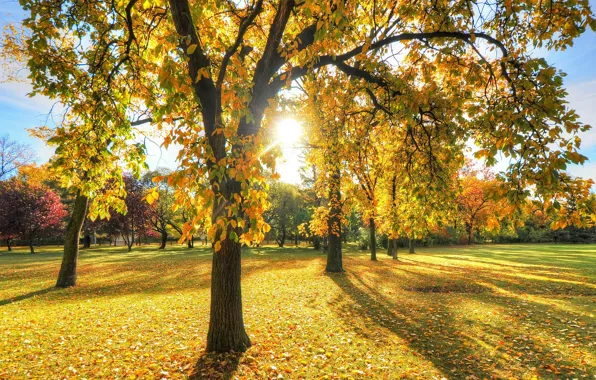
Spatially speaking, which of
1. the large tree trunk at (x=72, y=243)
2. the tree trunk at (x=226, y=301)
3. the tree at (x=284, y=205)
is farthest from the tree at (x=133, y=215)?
the tree trunk at (x=226, y=301)

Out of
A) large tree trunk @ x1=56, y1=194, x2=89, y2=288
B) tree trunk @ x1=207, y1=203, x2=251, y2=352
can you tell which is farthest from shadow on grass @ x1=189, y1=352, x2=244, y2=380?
large tree trunk @ x1=56, y1=194, x2=89, y2=288

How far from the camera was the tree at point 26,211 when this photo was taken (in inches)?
1293

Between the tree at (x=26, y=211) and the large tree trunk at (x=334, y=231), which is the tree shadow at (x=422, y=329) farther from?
the tree at (x=26, y=211)

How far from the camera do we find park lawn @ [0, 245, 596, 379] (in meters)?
5.18

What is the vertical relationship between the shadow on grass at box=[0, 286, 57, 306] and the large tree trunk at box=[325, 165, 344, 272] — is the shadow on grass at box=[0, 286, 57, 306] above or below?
below

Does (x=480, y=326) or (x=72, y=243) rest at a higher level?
(x=72, y=243)

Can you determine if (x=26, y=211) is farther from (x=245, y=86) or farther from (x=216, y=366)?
(x=245, y=86)

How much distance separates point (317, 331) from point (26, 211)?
42368mm

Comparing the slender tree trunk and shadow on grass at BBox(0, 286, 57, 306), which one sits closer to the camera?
the slender tree trunk

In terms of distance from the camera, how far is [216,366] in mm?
5098

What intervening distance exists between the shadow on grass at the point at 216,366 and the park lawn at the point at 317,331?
20 millimetres

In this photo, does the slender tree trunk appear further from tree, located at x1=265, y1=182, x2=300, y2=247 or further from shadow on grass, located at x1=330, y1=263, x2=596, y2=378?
tree, located at x1=265, y1=182, x2=300, y2=247

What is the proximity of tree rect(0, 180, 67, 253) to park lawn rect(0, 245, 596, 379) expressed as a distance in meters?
28.3

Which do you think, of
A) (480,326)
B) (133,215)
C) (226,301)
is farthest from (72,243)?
(133,215)
